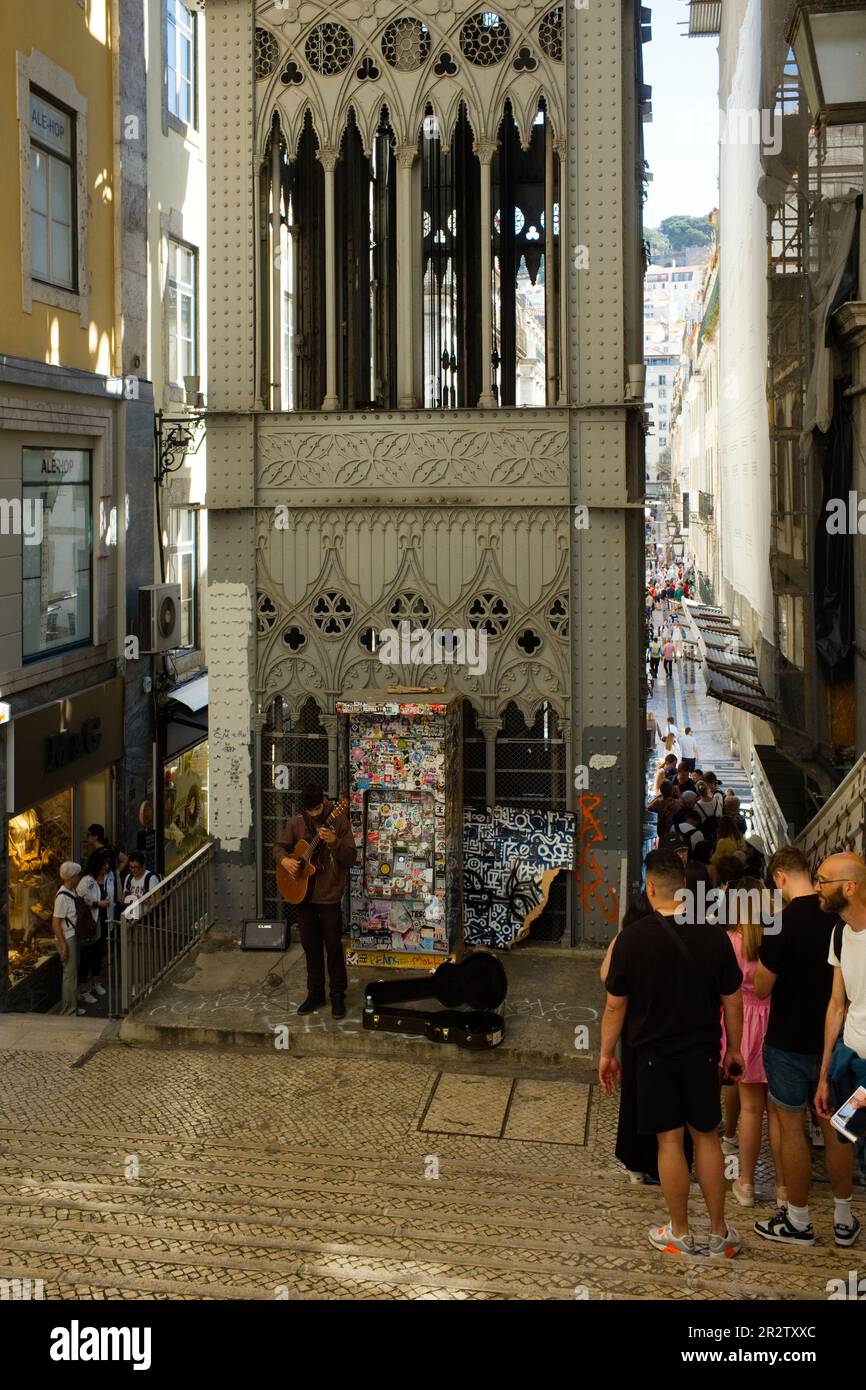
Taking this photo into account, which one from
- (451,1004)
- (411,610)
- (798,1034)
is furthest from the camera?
(411,610)

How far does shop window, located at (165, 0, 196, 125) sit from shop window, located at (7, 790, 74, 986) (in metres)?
11.0

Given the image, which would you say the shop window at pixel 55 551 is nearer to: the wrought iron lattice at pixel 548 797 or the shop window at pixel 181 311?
the shop window at pixel 181 311

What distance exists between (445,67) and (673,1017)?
9872 mm

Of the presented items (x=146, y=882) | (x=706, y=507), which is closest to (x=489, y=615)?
(x=146, y=882)

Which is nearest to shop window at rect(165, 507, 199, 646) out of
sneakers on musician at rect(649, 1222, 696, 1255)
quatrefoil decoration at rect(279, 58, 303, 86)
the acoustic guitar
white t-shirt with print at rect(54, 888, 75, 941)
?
white t-shirt with print at rect(54, 888, 75, 941)

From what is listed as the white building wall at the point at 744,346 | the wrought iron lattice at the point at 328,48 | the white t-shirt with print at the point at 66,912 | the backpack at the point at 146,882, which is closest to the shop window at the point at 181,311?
the wrought iron lattice at the point at 328,48

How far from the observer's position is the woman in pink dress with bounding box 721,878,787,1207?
709 centimetres

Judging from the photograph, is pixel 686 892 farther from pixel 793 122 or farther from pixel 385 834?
pixel 793 122

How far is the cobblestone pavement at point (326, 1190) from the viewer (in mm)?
6703

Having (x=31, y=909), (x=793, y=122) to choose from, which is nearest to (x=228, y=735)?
(x=31, y=909)

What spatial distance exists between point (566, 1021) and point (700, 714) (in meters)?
31.3

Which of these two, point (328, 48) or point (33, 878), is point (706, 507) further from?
point (33, 878)

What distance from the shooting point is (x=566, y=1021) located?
1070cm

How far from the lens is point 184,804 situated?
67.5ft
